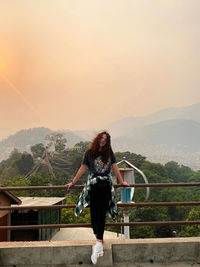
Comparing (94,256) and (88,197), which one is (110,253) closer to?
(94,256)

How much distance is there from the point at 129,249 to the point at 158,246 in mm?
357

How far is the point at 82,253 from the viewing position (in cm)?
316

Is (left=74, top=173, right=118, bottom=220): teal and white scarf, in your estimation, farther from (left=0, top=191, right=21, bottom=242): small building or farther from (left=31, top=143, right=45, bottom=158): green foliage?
(left=31, top=143, right=45, bottom=158): green foliage

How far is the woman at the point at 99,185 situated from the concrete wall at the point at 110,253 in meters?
0.25

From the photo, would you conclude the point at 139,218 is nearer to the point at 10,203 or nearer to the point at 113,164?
the point at 10,203

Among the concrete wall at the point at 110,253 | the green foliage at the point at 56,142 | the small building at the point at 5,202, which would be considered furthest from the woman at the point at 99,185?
the green foliage at the point at 56,142

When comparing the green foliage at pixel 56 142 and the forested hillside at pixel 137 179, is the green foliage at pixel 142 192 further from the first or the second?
the green foliage at pixel 56 142

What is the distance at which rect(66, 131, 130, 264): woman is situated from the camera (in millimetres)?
3035

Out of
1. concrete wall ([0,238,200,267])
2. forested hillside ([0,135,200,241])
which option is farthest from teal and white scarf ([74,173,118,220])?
forested hillside ([0,135,200,241])

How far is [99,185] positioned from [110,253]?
0.82 m

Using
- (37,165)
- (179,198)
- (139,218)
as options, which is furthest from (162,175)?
(37,165)

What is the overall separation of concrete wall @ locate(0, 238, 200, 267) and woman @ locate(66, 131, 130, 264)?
0.25 metres

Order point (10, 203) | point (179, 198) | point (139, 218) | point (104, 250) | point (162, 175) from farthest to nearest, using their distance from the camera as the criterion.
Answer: point (162, 175) → point (179, 198) → point (139, 218) → point (10, 203) → point (104, 250)

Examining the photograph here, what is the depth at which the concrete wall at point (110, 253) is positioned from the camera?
10.3 feet
